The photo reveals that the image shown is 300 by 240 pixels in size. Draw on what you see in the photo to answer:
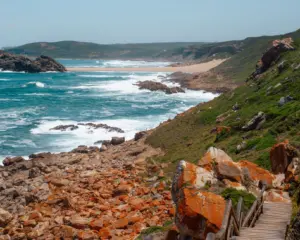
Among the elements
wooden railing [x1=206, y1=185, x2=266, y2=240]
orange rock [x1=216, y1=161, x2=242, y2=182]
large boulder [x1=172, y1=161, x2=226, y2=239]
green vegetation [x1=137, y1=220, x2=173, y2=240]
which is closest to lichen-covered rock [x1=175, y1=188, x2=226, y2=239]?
large boulder [x1=172, y1=161, x2=226, y2=239]

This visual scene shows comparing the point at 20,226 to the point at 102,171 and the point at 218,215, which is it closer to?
the point at 102,171

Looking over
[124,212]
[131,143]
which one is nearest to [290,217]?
[124,212]

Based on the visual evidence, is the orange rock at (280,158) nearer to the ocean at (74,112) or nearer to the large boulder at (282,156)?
the large boulder at (282,156)

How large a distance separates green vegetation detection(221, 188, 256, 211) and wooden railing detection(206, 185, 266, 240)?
0.18 m

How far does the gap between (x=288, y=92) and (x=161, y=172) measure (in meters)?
10.3

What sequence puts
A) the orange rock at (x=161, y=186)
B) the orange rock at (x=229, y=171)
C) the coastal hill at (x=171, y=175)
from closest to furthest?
1. the coastal hill at (x=171, y=175)
2. the orange rock at (x=229, y=171)
3. the orange rock at (x=161, y=186)

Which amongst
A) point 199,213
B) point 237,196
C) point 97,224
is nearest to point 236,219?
point 199,213

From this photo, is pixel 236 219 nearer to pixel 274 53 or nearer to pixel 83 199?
pixel 83 199

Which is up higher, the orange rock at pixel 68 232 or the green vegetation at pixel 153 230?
the green vegetation at pixel 153 230

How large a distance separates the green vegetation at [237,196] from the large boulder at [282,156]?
3.62 m

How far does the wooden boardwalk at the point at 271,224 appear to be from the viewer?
740 centimetres

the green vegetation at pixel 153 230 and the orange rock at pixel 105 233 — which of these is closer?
the green vegetation at pixel 153 230

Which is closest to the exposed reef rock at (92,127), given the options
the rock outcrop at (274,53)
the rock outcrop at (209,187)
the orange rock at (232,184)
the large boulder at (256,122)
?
the rock outcrop at (274,53)

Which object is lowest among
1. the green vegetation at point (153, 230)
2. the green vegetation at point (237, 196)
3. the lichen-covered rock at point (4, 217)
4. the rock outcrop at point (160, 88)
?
the lichen-covered rock at point (4, 217)
